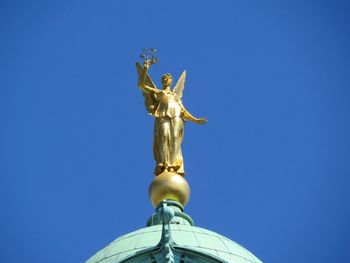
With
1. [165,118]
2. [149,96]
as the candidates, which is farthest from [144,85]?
[165,118]

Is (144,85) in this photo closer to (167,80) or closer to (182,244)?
(167,80)

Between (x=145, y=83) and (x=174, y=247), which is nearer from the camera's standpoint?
(x=174, y=247)

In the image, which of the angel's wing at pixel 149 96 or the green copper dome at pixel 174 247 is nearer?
the green copper dome at pixel 174 247

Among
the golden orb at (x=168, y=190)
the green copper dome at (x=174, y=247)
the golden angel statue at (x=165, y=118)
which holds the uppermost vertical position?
the golden angel statue at (x=165, y=118)

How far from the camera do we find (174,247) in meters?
26.4

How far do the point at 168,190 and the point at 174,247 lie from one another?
7.00 metres

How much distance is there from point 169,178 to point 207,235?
4137 mm

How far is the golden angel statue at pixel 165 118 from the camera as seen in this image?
115 ft

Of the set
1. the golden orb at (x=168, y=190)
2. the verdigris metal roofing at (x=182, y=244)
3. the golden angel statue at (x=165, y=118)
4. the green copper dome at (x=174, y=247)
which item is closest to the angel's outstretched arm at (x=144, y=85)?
the golden angel statue at (x=165, y=118)

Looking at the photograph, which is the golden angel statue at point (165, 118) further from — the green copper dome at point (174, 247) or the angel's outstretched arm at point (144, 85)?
the green copper dome at point (174, 247)

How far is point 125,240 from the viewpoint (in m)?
29.5

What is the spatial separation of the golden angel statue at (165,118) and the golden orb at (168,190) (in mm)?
1060

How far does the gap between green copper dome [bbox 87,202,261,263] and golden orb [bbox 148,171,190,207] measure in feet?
6.95

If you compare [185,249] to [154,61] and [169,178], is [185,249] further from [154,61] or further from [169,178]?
[154,61]
